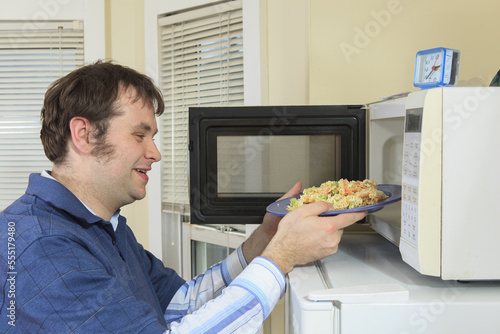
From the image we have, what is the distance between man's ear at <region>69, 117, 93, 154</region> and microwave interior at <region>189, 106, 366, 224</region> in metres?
0.27

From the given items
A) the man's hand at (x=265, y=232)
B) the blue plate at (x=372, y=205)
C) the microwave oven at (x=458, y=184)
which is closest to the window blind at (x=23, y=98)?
the man's hand at (x=265, y=232)

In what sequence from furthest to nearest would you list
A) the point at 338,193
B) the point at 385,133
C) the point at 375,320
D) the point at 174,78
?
the point at 174,78, the point at 385,133, the point at 338,193, the point at 375,320

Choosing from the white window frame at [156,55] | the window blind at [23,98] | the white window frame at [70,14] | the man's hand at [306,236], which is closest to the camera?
the man's hand at [306,236]

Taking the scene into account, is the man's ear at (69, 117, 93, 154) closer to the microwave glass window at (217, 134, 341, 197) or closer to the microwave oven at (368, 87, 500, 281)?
the microwave glass window at (217, 134, 341, 197)

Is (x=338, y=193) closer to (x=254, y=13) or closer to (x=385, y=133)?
(x=385, y=133)

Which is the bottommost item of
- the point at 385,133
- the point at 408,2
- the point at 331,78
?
the point at 385,133

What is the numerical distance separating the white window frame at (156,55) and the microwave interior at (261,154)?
0.63 m

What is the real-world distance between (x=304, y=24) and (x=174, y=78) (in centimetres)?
76

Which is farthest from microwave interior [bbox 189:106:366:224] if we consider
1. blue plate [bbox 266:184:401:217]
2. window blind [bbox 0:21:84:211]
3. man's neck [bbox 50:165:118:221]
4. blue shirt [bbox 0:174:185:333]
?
window blind [bbox 0:21:84:211]

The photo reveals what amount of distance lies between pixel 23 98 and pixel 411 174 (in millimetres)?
2313

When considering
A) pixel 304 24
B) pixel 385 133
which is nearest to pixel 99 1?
pixel 304 24

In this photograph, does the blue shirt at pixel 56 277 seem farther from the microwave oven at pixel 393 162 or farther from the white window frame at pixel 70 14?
the white window frame at pixel 70 14

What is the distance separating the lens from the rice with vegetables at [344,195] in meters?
1.00

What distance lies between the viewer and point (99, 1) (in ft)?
8.11
